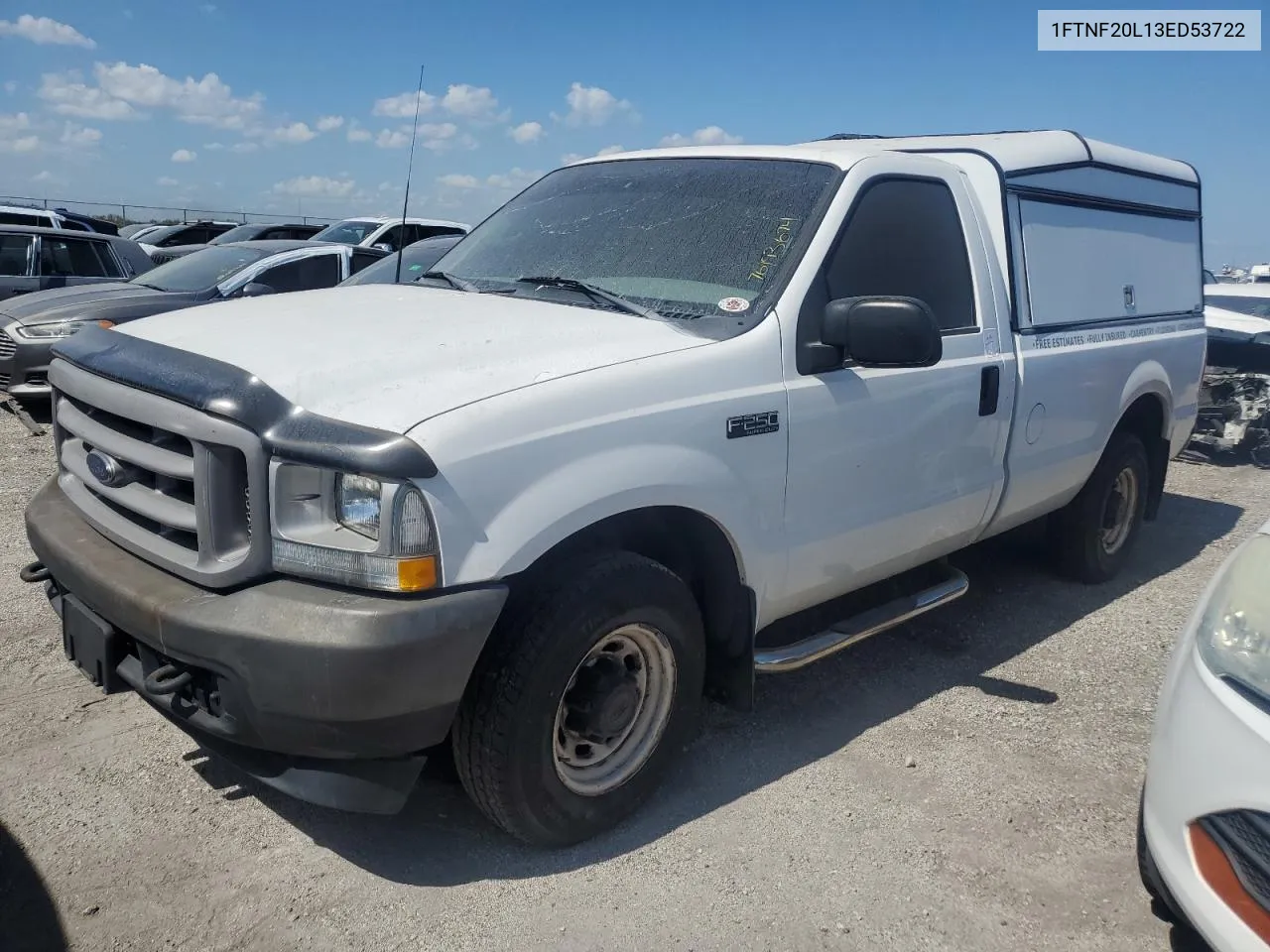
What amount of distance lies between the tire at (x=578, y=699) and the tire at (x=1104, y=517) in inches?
118

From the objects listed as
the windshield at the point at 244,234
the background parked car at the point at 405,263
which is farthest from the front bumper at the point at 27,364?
the windshield at the point at 244,234

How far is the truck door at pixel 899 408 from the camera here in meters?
3.32

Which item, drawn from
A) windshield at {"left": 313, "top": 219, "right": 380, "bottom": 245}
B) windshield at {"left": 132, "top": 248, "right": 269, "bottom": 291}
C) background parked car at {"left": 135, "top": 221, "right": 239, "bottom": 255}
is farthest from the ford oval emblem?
background parked car at {"left": 135, "top": 221, "right": 239, "bottom": 255}

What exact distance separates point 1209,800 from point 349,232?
655 inches

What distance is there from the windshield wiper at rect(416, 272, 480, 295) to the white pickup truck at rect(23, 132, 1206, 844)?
4 centimetres

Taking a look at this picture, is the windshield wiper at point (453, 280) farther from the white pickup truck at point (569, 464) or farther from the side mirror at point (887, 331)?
the side mirror at point (887, 331)

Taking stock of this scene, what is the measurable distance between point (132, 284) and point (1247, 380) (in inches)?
416

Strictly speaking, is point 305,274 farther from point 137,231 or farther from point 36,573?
point 137,231

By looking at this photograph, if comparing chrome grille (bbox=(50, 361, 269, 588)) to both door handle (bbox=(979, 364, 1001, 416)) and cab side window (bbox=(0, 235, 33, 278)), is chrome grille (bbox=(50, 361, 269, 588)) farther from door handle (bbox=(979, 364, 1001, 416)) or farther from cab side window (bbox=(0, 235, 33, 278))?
cab side window (bbox=(0, 235, 33, 278))

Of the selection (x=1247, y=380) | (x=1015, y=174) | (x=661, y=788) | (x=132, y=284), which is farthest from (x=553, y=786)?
(x=1247, y=380)

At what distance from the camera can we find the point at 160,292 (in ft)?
29.6

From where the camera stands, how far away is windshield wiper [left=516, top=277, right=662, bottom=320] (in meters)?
3.25

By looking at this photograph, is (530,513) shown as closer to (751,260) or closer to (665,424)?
(665,424)

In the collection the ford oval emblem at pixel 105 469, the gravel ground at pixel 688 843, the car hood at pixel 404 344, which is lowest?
the gravel ground at pixel 688 843
